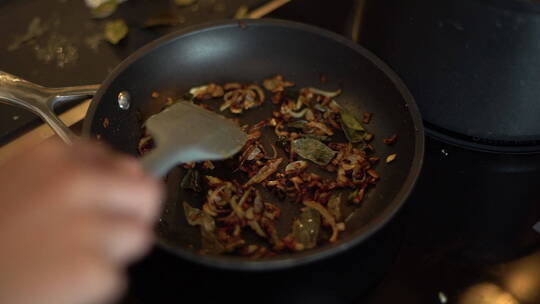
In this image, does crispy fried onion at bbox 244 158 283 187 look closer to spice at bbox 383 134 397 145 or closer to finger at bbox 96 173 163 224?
spice at bbox 383 134 397 145

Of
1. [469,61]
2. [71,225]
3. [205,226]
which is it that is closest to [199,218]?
[205,226]

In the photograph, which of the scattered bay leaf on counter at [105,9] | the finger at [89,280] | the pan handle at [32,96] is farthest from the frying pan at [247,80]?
the scattered bay leaf on counter at [105,9]

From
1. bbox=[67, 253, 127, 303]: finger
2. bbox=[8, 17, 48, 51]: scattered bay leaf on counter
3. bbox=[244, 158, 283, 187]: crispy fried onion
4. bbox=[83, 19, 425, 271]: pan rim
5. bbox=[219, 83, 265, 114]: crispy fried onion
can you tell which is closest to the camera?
bbox=[67, 253, 127, 303]: finger

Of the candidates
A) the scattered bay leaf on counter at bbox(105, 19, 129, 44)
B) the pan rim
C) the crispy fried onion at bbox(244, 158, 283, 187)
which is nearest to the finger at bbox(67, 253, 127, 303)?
the pan rim

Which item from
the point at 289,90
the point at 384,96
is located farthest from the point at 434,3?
the point at 289,90

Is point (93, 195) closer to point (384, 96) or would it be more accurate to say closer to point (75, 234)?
point (75, 234)

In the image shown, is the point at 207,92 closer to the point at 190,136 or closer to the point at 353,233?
the point at 190,136
